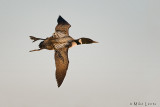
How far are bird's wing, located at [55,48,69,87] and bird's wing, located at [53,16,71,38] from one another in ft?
0.34

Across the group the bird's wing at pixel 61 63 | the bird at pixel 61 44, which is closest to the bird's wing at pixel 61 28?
the bird at pixel 61 44

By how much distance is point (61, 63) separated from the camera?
5.93 feet

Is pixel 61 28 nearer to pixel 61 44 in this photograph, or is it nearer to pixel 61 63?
pixel 61 44

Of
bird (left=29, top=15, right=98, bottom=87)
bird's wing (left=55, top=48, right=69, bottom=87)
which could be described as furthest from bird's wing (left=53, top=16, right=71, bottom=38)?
bird's wing (left=55, top=48, right=69, bottom=87)

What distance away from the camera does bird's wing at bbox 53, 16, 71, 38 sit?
73.5 inches

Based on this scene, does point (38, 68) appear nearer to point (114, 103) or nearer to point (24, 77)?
point (24, 77)

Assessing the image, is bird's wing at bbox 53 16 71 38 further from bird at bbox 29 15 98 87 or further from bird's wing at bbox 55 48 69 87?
bird's wing at bbox 55 48 69 87

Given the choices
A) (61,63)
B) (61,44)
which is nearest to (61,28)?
(61,44)

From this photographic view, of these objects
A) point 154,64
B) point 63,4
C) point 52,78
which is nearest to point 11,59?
point 52,78

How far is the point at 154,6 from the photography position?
206cm

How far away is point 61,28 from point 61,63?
23 cm

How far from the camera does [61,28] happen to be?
1.89 metres

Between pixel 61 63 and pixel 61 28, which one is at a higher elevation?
pixel 61 28

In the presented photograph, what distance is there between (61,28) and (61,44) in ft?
0.38
